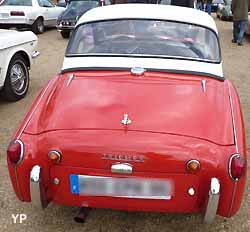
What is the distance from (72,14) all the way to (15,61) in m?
6.61

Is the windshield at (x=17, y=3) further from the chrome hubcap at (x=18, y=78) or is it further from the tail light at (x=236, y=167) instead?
the tail light at (x=236, y=167)

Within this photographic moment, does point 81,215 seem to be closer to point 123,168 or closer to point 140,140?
point 123,168

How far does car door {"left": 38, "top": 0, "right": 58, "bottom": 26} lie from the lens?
505 inches

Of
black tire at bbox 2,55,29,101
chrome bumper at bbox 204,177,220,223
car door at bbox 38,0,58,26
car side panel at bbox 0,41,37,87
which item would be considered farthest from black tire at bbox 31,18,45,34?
chrome bumper at bbox 204,177,220,223

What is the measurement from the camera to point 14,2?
40.3 feet

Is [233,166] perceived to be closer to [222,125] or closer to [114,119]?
[222,125]

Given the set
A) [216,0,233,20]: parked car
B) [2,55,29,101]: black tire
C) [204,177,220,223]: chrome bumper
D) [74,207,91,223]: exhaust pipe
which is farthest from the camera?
[216,0,233,20]: parked car

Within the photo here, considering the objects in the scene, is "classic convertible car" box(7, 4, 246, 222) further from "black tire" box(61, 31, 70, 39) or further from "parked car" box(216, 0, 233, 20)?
"parked car" box(216, 0, 233, 20)

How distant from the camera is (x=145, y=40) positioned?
12.4ft

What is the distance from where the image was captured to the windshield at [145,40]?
3680 millimetres

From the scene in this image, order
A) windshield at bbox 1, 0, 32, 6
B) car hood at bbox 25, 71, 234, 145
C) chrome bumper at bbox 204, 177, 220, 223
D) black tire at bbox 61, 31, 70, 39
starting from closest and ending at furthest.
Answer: chrome bumper at bbox 204, 177, 220, 223 < car hood at bbox 25, 71, 234, 145 < black tire at bbox 61, 31, 70, 39 < windshield at bbox 1, 0, 32, 6

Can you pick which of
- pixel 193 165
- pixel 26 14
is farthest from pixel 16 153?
pixel 26 14

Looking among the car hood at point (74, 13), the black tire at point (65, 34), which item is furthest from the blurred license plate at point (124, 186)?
the black tire at point (65, 34)

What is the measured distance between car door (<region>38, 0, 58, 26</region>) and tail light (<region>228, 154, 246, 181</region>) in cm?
1140
